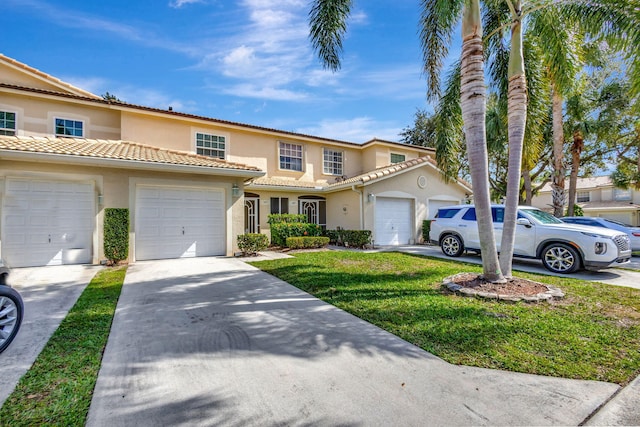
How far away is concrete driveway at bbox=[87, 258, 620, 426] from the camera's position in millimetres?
2387

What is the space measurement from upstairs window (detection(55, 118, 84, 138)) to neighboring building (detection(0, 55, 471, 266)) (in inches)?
1.2

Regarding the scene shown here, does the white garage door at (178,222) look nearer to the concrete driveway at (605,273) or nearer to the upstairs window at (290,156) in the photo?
the upstairs window at (290,156)

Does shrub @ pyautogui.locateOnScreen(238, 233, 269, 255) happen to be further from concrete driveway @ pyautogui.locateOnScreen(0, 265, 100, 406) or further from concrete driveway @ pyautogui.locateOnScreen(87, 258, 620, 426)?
concrete driveway @ pyautogui.locateOnScreen(87, 258, 620, 426)

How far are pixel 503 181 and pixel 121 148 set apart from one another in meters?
28.4

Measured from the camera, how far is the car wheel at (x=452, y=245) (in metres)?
11.1

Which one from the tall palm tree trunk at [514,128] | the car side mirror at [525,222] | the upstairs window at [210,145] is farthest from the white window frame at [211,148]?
the car side mirror at [525,222]

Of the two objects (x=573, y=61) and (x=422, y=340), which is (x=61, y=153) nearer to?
(x=422, y=340)

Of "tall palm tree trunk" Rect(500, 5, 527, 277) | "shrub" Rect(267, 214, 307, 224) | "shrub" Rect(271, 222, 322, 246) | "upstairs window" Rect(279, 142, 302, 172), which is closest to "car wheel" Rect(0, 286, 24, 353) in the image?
"tall palm tree trunk" Rect(500, 5, 527, 277)

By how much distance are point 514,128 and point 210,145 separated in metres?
12.3

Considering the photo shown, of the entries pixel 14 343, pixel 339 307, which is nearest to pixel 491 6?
pixel 339 307

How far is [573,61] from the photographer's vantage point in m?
7.63

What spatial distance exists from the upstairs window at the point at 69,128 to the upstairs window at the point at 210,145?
4.39 meters

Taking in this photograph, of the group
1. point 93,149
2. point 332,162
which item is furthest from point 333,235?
point 93,149

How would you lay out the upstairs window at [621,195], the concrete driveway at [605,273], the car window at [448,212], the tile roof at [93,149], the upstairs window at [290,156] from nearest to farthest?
the concrete driveway at [605,273], the tile roof at [93,149], the car window at [448,212], the upstairs window at [290,156], the upstairs window at [621,195]
